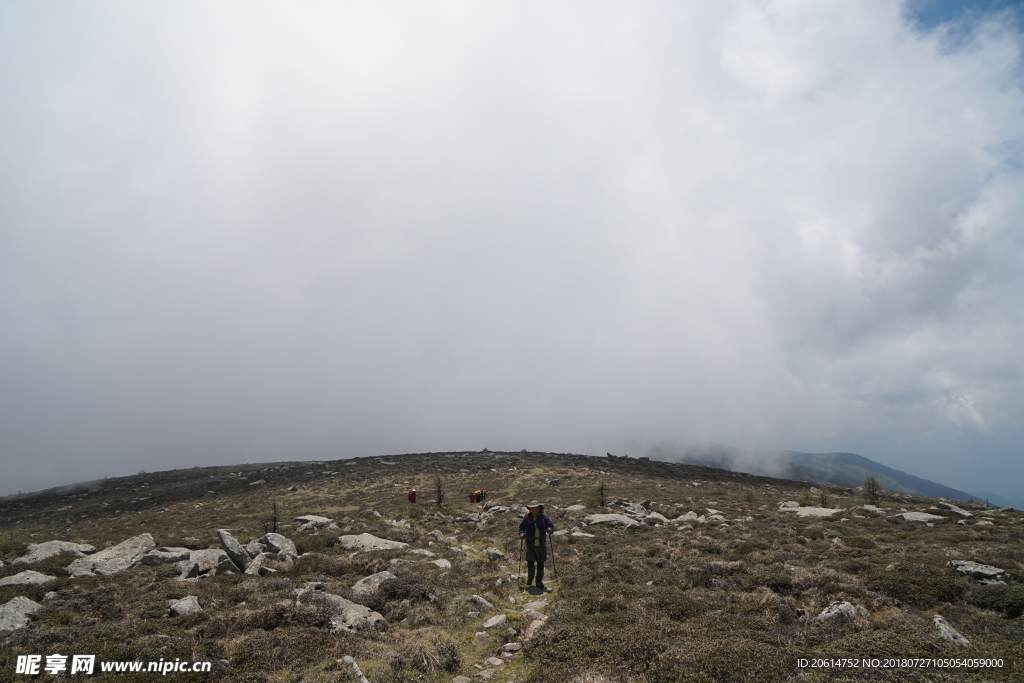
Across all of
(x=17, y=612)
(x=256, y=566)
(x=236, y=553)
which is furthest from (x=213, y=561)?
(x=17, y=612)

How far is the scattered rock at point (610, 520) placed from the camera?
2489cm

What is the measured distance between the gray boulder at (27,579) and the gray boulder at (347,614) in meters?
8.93


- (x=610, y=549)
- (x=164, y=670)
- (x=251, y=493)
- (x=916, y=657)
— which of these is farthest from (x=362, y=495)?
(x=916, y=657)

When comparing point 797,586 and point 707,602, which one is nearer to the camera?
point 707,602

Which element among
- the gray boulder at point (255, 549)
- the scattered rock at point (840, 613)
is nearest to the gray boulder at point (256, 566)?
the gray boulder at point (255, 549)

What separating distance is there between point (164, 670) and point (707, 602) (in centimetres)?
1229

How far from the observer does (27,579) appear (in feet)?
44.4

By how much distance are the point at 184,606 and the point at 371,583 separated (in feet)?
15.8

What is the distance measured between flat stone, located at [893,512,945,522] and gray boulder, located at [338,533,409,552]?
28231mm

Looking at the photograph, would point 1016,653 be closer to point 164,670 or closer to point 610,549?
point 610,549

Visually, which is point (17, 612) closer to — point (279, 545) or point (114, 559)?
point (114, 559)

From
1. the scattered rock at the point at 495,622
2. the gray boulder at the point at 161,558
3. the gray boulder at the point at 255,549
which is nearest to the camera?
the scattered rock at the point at 495,622

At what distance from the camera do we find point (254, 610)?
1049 centimetres

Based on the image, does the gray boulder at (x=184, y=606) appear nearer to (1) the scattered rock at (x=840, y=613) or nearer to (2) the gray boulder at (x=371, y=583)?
(2) the gray boulder at (x=371, y=583)
